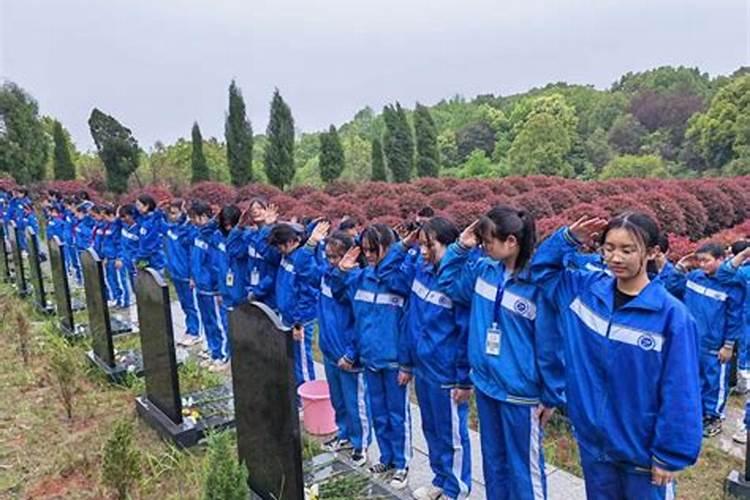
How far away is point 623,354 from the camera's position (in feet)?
7.84

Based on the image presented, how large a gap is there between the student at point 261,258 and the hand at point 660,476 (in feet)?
11.9

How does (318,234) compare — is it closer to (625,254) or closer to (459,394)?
(459,394)

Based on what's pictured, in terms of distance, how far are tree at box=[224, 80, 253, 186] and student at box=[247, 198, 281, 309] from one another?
47.3 feet

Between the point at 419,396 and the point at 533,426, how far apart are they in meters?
0.94

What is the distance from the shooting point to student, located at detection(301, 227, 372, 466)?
4.16 meters

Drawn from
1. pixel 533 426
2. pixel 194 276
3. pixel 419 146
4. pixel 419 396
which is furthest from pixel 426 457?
pixel 419 146

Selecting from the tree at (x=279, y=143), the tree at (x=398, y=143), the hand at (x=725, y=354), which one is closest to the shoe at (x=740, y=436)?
the hand at (x=725, y=354)

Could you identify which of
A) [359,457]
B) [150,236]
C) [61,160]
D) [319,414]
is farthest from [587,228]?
[61,160]

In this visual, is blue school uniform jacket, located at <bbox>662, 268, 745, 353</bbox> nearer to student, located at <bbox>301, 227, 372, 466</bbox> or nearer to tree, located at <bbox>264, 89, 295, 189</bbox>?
student, located at <bbox>301, 227, 372, 466</bbox>

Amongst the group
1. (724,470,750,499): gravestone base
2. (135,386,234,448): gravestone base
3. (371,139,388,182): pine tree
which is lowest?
(724,470,750,499): gravestone base

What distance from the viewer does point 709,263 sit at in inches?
196

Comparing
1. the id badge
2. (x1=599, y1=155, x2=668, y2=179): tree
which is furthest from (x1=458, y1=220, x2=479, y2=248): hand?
(x1=599, y1=155, x2=668, y2=179): tree

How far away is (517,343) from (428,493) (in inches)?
53.4

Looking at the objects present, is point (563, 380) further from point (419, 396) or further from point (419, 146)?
point (419, 146)
